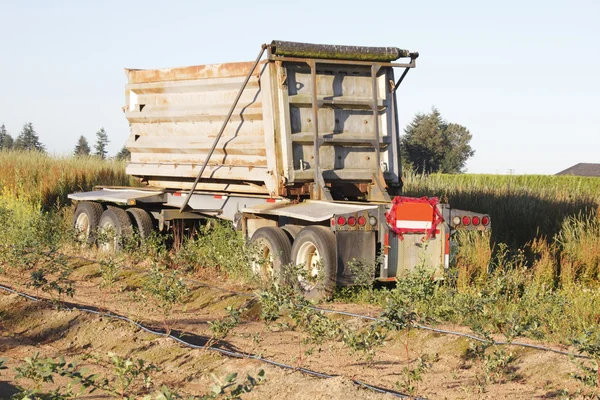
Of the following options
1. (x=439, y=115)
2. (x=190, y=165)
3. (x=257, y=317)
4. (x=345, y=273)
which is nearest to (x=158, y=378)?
(x=257, y=317)

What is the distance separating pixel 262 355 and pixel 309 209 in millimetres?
3787

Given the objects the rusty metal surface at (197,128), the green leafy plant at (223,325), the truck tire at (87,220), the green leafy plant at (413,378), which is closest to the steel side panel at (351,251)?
the rusty metal surface at (197,128)

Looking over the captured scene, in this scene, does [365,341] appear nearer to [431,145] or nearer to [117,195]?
[117,195]

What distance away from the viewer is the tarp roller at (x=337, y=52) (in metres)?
12.5

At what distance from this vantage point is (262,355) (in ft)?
27.5

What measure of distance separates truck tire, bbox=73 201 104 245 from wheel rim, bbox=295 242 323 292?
19.2 feet

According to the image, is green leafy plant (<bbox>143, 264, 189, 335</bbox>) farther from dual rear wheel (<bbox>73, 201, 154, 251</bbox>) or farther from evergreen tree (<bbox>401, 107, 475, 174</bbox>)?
evergreen tree (<bbox>401, 107, 475, 174</bbox>)

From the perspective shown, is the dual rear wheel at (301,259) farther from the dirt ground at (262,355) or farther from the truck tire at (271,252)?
the dirt ground at (262,355)

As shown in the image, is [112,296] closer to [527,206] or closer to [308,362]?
[308,362]

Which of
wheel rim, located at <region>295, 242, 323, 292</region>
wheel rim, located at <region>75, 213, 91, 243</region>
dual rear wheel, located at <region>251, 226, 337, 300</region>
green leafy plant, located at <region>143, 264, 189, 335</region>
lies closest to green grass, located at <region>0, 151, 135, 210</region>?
wheel rim, located at <region>75, 213, 91, 243</region>

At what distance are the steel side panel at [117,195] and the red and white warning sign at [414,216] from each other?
242 inches

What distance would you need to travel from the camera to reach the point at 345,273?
11.1 metres

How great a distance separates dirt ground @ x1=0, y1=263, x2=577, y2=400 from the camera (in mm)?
7035

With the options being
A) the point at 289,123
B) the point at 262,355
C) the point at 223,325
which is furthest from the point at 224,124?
the point at 262,355
